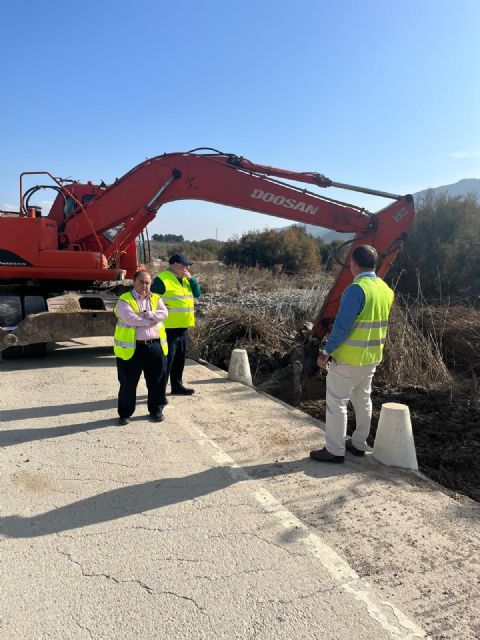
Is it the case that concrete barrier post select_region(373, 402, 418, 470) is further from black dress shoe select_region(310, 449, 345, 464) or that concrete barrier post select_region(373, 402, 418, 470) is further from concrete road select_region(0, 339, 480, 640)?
black dress shoe select_region(310, 449, 345, 464)

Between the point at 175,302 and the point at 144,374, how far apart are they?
1.18m

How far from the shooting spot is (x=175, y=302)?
6.11 meters

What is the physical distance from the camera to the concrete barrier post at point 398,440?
14.1ft

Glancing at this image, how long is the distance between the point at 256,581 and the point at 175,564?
Answer: 1.68ft

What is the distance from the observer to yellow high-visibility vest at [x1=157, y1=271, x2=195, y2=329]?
6.07 metres

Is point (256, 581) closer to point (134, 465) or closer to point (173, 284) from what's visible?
point (134, 465)

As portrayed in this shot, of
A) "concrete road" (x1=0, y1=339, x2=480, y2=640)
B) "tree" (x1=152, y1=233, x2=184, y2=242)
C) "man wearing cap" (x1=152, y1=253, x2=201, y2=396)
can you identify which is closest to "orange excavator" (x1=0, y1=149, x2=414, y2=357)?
"man wearing cap" (x1=152, y1=253, x2=201, y2=396)

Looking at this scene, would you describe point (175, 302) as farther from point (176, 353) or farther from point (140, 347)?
point (140, 347)

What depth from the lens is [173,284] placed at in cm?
612

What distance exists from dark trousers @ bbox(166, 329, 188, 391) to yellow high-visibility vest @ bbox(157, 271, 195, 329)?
0.11 metres

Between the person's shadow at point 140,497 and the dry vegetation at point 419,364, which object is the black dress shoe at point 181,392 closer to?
the dry vegetation at point 419,364

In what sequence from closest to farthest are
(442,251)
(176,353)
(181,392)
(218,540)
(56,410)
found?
(218,540)
(56,410)
(176,353)
(181,392)
(442,251)

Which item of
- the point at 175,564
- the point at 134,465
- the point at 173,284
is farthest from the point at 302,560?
the point at 173,284

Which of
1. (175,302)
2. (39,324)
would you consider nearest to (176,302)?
(175,302)
